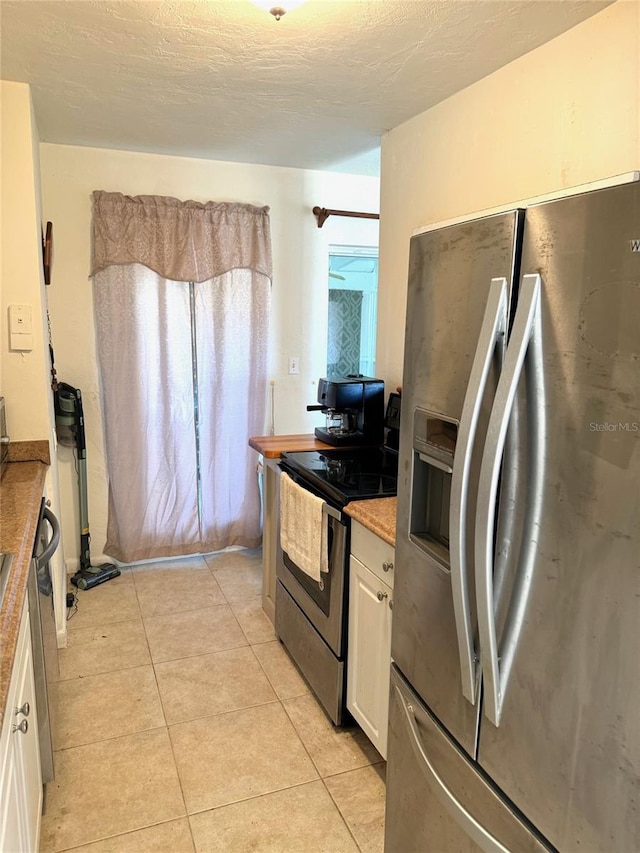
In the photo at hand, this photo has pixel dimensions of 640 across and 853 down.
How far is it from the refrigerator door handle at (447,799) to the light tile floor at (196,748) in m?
0.58

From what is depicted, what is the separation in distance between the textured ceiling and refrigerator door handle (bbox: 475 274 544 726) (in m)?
1.26

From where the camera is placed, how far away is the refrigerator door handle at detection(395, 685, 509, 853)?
1136 millimetres

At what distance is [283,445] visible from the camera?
9.26ft

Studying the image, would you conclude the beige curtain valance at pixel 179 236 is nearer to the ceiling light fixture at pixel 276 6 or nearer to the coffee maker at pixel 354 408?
the coffee maker at pixel 354 408

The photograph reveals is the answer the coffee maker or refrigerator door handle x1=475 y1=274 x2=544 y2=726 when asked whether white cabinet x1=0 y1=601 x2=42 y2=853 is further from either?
the coffee maker

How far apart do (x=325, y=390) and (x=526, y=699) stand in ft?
6.36

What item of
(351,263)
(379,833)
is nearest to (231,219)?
(351,263)

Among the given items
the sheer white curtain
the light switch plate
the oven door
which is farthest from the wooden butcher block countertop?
the light switch plate

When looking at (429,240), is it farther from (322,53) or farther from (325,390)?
(325,390)

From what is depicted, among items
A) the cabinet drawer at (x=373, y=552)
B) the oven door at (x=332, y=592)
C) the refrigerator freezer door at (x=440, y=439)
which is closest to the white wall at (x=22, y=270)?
the oven door at (x=332, y=592)

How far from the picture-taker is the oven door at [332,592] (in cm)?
207

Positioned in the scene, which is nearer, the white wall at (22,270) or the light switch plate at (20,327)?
the white wall at (22,270)

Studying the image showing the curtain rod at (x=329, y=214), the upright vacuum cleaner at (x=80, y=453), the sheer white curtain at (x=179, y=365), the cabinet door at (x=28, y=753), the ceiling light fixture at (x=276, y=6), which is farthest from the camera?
the curtain rod at (x=329, y=214)

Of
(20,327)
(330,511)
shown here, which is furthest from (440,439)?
(20,327)
